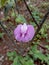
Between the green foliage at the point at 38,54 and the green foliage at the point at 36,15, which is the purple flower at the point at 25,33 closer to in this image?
the green foliage at the point at 38,54

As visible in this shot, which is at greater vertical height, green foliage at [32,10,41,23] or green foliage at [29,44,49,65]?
green foliage at [29,44,49,65]

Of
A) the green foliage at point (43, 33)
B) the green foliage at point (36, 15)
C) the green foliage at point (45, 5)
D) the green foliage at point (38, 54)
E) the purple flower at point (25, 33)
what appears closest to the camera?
the purple flower at point (25, 33)

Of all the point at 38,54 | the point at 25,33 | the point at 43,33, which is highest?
the point at 25,33

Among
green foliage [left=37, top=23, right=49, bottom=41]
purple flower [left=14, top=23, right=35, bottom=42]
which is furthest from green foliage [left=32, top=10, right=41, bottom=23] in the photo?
purple flower [left=14, top=23, right=35, bottom=42]

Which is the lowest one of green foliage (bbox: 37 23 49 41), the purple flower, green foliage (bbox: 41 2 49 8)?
green foliage (bbox: 37 23 49 41)

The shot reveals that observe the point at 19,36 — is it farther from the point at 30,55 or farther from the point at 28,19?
the point at 28,19

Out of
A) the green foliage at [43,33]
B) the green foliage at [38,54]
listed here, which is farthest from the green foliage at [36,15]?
the green foliage at [38,54]

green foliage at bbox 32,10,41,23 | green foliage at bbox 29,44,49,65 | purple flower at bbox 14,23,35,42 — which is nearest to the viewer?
purple flower at bbox 14,23,35,42

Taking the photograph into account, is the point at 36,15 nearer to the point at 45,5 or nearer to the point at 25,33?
the point at 45,5

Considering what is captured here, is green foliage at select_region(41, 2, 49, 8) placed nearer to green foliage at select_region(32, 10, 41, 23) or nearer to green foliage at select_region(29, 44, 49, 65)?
green foliage at select_region(32, 10, 41, 23)

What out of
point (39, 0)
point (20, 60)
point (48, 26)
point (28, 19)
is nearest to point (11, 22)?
point (28, 19)

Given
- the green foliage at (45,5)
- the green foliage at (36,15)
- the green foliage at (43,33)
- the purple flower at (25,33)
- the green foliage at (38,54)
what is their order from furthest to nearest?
the green foliage at (45,5), the green foliage at (36,15), the green foliage at (43,33), the green foliage at (38,54), the purple flower at (25,33)

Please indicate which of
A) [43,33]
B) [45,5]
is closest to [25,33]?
[43,33]

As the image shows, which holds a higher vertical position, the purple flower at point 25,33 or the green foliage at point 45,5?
the purple flower at point 25,33
